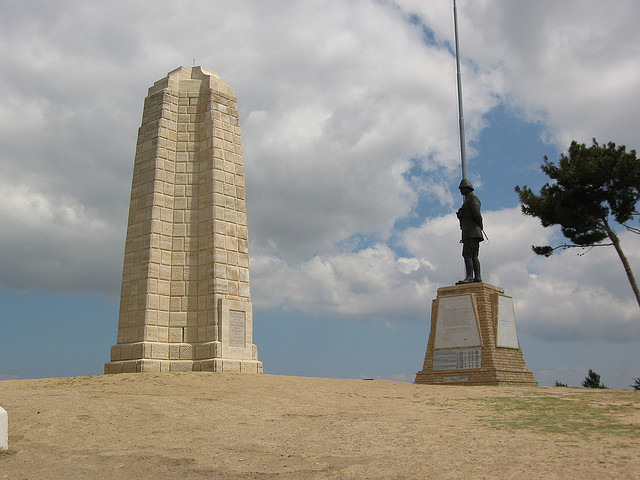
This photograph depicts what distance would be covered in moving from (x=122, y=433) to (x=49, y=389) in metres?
4.48

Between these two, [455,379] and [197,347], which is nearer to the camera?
[197,347]

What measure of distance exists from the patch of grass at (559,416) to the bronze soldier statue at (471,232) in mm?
5968

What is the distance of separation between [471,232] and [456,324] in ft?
8.91

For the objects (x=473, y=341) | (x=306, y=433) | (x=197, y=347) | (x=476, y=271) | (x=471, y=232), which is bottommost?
(x=306, y=433)

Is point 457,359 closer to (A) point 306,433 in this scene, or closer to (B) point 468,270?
(B) point 468,270

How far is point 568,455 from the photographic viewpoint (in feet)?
21.8

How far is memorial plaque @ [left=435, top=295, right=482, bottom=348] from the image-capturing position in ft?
52.7

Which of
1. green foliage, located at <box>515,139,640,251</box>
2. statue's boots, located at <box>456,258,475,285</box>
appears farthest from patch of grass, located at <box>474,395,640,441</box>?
green foliage, located at <box>515,139,640,251</box>

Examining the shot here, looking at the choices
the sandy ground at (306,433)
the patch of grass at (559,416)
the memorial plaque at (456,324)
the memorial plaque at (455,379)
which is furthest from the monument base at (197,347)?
the patch of grass at (559,416)

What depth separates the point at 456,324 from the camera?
16.4 meters

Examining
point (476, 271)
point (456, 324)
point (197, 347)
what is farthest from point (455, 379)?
point (197, 347)

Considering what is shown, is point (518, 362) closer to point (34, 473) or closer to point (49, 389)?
point (49, 389)

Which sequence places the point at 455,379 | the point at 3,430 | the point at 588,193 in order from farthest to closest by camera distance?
the point at 588,193, the point at 455,379, the point at 3,430

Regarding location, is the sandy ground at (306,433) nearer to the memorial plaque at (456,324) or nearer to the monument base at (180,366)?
the monument base at (180,366)
